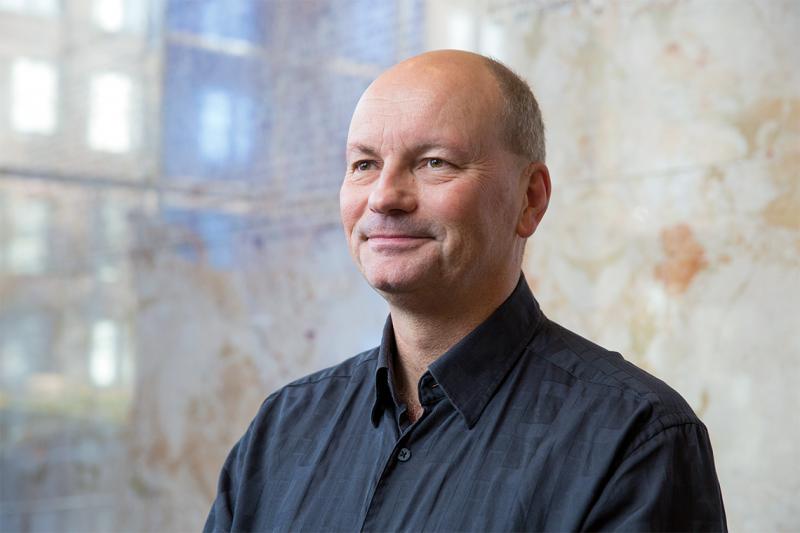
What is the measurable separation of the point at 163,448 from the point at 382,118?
235 cm

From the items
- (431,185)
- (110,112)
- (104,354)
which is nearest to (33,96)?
(110,112)

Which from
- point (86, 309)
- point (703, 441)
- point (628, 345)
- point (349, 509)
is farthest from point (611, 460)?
point (86, 309)

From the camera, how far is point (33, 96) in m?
4.56

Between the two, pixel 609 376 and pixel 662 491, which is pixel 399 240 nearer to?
pixel 609 376

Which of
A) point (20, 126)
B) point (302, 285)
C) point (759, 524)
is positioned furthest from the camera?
point (20, 126)

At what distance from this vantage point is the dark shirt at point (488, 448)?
4.88ft

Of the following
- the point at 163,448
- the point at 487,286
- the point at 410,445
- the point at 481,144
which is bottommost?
the point at 163,448

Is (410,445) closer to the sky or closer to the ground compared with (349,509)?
closer to the sky

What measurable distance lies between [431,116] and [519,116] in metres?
0.17

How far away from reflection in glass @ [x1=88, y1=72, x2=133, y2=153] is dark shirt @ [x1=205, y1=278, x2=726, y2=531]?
242 centimetres

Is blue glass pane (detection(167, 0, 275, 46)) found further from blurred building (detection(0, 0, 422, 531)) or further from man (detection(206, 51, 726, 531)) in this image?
man (detection(206, 51, 726, 531))

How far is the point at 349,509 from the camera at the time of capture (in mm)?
1734

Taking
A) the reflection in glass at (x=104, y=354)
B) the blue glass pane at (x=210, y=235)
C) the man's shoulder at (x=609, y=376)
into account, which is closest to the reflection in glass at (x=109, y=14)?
the blue glass pane at (x=210, y=235)

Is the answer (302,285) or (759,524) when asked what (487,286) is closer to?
(759,524)
